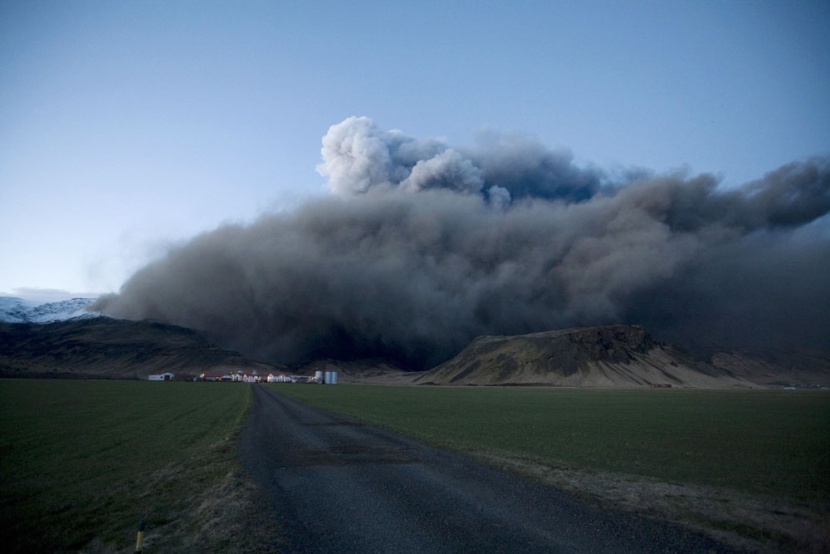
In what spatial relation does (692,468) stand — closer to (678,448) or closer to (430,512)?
(678,448)

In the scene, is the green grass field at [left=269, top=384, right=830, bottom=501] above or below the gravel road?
below

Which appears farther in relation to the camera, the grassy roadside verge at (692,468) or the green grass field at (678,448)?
the green grass field at (678,448)

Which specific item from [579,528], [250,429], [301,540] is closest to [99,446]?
[250,429]

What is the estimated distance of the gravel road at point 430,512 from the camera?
9.56 metres

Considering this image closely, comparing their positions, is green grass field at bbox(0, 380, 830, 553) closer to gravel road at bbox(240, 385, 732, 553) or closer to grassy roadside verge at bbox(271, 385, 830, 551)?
grassy roadside verge at bbox(271, 385, 830, 551)

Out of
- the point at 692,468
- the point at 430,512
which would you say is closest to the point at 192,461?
the point at 430,512

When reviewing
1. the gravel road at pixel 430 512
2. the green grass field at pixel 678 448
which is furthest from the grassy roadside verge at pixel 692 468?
the gravel road at pixel 430 512

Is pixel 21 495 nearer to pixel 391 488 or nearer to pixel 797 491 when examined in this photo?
pixel 391 488

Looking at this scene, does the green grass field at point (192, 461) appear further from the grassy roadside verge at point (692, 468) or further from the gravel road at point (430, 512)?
the gravel road at point (430, 512)

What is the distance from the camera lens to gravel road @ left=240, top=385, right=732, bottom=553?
956 centimetres

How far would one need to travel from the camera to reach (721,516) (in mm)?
11773

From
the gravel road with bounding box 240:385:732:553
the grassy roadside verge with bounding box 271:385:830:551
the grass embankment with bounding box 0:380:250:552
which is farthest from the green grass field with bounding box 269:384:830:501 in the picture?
the grass embankment with bounding box 0:380:250:552

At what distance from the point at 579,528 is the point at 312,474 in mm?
9302

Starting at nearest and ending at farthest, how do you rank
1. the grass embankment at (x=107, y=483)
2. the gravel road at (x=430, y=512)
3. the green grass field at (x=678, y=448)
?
the gravel road at (x=430, y=512), the grass embankment at (x=107, y=483), the green grass field at (x=678, y=448)
